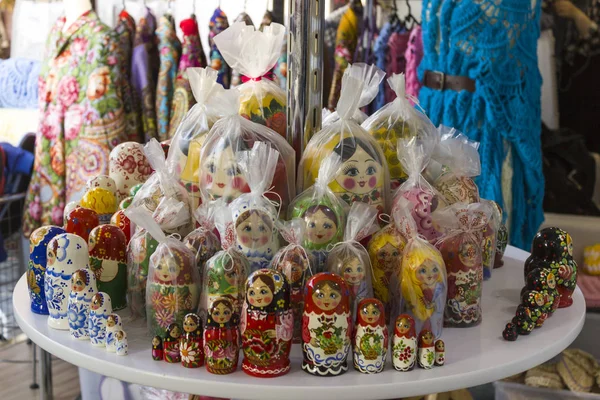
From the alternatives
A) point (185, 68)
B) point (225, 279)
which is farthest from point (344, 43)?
point (225, 279)

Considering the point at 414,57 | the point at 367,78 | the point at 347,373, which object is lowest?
the point at 347,373

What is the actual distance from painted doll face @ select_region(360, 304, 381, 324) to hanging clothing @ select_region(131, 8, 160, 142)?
1552 mm

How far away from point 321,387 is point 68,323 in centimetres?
36

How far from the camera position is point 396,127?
3.70 ft

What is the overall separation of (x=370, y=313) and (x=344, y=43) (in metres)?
1.64

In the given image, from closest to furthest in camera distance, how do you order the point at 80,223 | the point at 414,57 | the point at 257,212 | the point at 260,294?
the point at 260,294, the point at 257,212, the point at 80,223, the point at 414,57

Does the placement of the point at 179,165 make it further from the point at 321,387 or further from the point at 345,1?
the point at 345,1

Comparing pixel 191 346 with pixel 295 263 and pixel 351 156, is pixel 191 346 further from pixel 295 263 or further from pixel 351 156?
pixel 351 156

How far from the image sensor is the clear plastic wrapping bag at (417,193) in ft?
3.25

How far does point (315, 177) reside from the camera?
1.02 meters

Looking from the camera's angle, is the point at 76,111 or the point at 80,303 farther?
the point at 76,111

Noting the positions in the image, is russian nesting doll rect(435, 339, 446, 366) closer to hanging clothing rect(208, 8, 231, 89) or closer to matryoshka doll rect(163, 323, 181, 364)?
matryoshka doll rect(163, 323, 181, 364)

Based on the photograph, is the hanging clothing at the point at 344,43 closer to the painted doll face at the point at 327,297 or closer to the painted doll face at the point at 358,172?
the painted doll face at the point at 358,172

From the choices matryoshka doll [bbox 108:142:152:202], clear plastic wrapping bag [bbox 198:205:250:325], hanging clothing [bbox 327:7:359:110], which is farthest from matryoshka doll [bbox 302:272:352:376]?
Result: hanging clothing [bbox 327:7:359:110]
